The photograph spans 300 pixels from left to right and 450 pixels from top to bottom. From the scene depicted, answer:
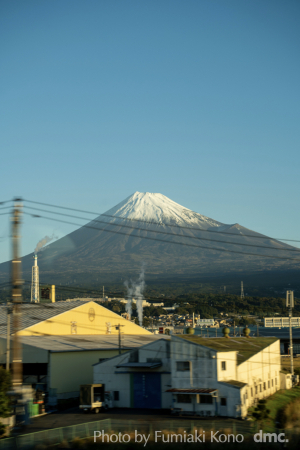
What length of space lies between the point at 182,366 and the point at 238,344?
7.95m

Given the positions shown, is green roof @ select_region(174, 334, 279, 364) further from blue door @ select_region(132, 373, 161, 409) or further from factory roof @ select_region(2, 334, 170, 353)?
factory roof @ select_region(2, 334, 170, 353)

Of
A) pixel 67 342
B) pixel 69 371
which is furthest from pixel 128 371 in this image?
pixel 67 342

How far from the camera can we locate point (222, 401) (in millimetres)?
34531

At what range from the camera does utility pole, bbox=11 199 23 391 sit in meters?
22.9

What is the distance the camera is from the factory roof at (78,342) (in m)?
46.3

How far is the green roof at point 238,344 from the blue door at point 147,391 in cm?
412

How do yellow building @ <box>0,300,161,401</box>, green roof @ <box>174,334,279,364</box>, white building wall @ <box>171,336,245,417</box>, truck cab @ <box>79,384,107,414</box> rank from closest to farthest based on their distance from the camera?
white building wall @ <box>171,336,245,417</box>, truck cab @ <box>79,384,107,414</box>, green roof @ <box>174,334,279,364</box>, yellow building @ <box>0,300,161,401</box>

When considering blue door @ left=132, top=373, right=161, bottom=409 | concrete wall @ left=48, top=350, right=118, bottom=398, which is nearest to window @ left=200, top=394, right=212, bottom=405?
blue door @ left=132, top=373, right=161, bottom=409

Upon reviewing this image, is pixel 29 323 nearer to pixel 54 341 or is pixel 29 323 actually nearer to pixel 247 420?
pixel 54 341

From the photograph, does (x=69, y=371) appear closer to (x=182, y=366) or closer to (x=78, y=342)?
(x=78, y=342)

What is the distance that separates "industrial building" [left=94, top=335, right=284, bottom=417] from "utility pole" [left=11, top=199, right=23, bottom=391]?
15.7 metres

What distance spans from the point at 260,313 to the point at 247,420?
427ft

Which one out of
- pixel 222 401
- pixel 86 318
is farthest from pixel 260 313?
pixel 222 401

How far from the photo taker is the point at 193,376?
118 ft
